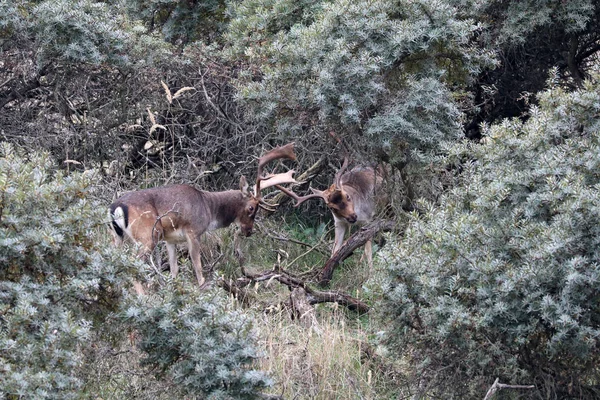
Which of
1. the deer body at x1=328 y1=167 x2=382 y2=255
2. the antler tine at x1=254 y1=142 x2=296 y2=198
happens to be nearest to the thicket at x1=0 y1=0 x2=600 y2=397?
the antler tine at x1=254 y1=142 x2=296 y2=198

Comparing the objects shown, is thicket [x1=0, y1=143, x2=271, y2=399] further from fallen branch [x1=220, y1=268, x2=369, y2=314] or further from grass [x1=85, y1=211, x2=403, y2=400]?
fallen branch [x1=220, y1=268, x2=369, y2=314]

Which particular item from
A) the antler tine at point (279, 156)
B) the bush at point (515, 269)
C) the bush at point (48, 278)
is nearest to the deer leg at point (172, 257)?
the antler tine at point (279, 156)

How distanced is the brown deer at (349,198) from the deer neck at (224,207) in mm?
575

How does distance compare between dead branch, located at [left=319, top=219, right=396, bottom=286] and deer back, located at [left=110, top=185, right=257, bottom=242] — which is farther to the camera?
dead branch, located at [left=319, top=219, right=396, bottom=286]

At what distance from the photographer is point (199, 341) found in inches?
187

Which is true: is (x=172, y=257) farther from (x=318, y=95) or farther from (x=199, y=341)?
(x=199, y=341)

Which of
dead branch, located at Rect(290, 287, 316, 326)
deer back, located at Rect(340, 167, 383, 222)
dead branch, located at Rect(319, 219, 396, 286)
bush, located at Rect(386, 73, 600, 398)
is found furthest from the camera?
deer back, located at Rect(340, 167, 383, 222)

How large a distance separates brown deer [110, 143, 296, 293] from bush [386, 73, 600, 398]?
3.95 metres

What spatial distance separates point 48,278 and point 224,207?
5.89 m

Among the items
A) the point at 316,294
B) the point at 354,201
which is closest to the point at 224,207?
the point at 354,201

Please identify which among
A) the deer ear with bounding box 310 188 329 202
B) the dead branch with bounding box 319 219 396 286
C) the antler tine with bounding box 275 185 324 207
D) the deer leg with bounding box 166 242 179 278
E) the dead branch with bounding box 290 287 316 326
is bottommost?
the deer leg with bounding box 166 242 179 278

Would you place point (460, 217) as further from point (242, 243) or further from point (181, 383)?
point (242, 243)

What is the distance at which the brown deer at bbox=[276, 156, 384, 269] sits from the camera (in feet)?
35.0

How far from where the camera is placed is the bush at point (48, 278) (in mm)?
4293
